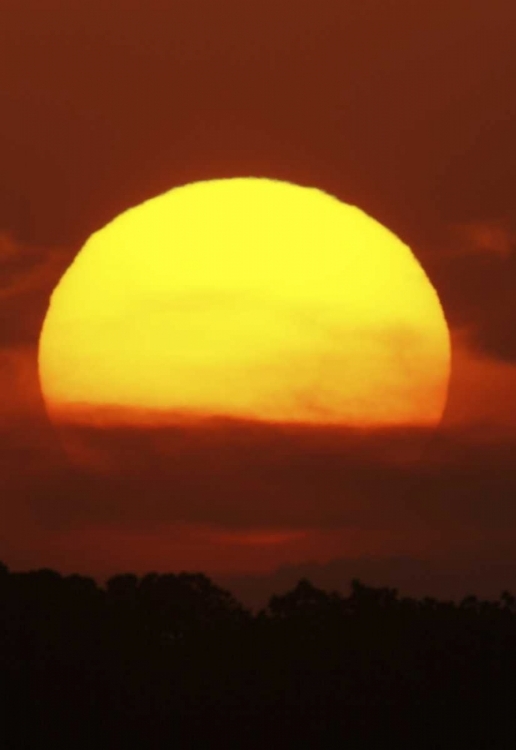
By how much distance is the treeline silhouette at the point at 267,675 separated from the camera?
58875 millimetres

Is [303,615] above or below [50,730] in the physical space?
above

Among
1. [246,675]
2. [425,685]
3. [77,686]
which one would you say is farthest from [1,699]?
[425,685]

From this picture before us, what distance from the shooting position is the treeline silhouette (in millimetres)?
58875

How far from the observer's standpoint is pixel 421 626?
65750 millimetres

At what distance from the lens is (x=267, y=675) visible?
6122cm

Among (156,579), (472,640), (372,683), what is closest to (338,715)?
(372,683)

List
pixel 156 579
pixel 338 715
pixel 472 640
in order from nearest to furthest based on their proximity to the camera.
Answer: pixel 338 715 → pixel 472 640 → pixel 156 579

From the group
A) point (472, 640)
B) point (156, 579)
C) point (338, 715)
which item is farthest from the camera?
point (156, 579)

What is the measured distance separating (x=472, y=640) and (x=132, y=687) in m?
8.36

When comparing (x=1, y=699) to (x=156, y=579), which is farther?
(x=156, y=579)

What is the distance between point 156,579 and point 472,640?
12.3 m

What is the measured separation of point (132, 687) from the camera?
60.5m

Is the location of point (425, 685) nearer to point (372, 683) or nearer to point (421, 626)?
point (372, 683)

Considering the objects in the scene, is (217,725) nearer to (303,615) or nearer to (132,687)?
(132,687)
